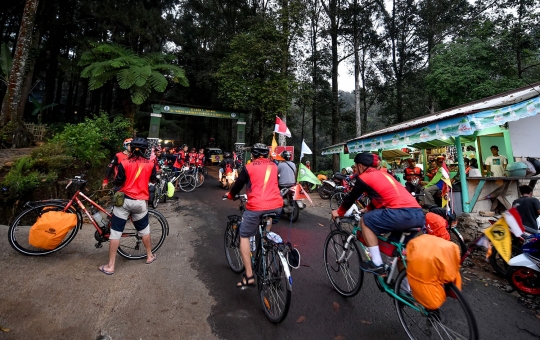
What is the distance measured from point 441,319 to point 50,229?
4905mm

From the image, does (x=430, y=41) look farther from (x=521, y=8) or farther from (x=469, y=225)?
(x=469, y=225)

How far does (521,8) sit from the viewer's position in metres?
13.5

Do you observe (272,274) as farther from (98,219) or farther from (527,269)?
(527,269)

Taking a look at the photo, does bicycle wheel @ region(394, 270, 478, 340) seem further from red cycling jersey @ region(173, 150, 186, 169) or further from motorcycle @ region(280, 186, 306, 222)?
red cycling jersey @ region(173, 150, 186, 169)

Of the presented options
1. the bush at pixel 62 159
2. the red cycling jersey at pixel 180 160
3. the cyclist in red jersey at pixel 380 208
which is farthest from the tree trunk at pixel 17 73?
the cyclist in red jersey at pixel 380 208

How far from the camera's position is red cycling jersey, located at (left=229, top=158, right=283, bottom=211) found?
299 centimetres

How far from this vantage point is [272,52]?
14.8 metres

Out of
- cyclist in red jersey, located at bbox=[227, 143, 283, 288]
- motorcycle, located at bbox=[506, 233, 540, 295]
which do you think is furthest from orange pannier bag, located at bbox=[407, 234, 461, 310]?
motorcycle, located at bbox=[506, 233, 540, 295]

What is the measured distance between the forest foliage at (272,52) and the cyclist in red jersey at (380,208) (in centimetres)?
1189

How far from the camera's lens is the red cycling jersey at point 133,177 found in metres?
3.48

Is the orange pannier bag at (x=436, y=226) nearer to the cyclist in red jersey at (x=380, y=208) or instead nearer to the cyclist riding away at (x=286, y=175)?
the cyclist in red jersey at (x=380, y=208)

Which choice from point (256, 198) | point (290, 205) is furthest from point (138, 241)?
point (290, 205)

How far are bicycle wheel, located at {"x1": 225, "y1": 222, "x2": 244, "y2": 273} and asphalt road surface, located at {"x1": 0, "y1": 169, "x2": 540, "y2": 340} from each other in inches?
5.8

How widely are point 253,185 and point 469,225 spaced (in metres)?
5.30
